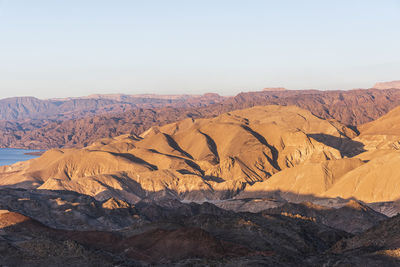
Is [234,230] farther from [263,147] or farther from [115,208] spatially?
[263,147]

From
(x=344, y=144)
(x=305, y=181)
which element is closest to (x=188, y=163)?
(x=305, y=181)

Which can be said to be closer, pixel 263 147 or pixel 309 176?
pixel 309 176

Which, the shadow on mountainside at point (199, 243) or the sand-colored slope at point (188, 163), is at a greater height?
the shadow on mountainside at point (199, 243)

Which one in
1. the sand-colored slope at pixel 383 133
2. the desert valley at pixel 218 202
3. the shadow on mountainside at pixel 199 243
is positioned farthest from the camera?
the sand-colored slope at pixel 383 133

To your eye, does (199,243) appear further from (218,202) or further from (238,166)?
(238,166)

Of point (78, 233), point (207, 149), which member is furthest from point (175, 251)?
point (207, 149)

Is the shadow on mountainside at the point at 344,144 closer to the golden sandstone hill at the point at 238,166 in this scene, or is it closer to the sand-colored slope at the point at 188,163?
the golden sandstone hill at the point at 238,166

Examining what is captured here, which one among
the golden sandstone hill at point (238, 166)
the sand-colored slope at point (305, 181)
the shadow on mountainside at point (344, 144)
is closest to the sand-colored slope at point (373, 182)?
the golden sandstone hill at point (238, 166)
